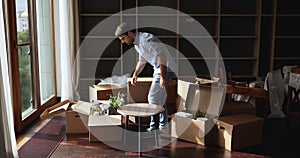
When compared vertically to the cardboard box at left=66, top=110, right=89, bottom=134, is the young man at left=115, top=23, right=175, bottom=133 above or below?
above

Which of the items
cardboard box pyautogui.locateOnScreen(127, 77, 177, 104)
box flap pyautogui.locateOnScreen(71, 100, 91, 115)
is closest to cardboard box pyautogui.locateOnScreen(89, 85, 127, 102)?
cardboard box pyautogui.locateOnScreen(127, 77, 177, 104)

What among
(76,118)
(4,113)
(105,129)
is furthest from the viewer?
(76,118)

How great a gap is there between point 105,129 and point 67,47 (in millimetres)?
1917

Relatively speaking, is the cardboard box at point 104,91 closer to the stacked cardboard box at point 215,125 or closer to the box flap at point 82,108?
the box flap at point 82,108

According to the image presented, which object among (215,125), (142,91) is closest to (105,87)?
(142,91)

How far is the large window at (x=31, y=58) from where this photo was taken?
3590 mm

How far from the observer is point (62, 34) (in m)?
4.80

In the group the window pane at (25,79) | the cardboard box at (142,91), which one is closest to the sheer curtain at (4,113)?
the window pane at (25,79)

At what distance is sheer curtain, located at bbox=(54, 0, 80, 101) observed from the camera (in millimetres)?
4777

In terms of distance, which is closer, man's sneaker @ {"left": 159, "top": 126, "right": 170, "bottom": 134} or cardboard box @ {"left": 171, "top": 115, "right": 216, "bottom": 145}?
cardboard box @ {"left": 171, "top": 115, "right": 216, "bottom": 145}

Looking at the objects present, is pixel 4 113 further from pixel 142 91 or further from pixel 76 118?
pixel 142 91

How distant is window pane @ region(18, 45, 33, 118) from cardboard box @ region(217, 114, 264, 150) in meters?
2.29

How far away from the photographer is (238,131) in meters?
3.22

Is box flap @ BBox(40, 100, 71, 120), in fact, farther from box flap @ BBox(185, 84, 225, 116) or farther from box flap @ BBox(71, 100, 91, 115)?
box flap @ BBox(185, 84, 225, 116)
